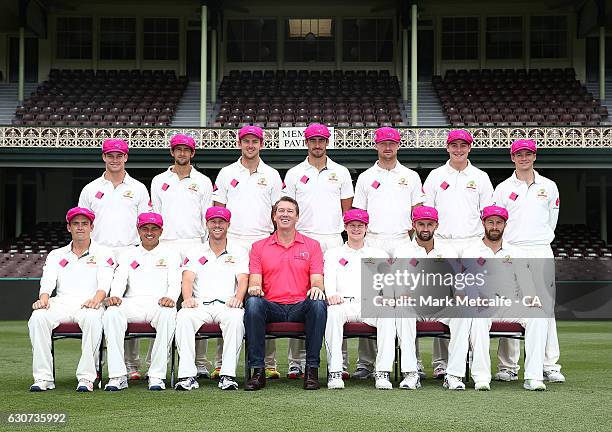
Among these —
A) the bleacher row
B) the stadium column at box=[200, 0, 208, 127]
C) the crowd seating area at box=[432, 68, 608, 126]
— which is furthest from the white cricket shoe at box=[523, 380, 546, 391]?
the stadium column at box=[200, 0, 208, 127]

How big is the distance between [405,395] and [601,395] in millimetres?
1663

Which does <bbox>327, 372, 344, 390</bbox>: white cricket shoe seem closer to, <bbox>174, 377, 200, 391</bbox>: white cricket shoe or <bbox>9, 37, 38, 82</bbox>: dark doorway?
<bbox>174, 377, 200, 391</bbox>: white cricket shoe

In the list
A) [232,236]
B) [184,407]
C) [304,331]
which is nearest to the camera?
[184,407]

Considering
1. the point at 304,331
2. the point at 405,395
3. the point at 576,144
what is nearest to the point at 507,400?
the point at 405,395

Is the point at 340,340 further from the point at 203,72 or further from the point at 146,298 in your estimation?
the point at 203,72

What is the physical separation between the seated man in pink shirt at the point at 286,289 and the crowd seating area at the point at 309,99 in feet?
53.4

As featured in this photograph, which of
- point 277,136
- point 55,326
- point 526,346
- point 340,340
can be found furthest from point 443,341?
point 277,136

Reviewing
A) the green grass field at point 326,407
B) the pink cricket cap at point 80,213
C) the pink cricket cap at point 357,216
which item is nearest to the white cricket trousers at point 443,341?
the green grass field at point 326,407

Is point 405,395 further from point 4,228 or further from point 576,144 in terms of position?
point 4,228

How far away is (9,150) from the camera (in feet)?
80.7

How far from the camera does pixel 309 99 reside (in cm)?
2850

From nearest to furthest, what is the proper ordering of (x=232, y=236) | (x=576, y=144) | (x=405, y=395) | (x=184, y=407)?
(x=184, y=407) < (x=405, y=395) < (x=232, y=236) < (x=576, y=144)

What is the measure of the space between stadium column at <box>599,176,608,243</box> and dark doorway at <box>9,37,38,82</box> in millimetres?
18505

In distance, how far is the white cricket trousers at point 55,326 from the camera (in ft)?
26.6
